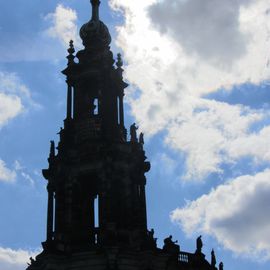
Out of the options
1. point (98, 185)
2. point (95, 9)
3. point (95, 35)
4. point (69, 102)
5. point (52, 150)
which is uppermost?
point (95, 9)

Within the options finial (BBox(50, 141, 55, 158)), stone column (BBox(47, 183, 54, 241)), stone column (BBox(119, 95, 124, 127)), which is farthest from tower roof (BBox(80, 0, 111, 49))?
stone column (BBox(47, 183, 54, 241))

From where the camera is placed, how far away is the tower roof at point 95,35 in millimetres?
51969

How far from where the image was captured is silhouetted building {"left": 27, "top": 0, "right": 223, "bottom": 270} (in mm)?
43812

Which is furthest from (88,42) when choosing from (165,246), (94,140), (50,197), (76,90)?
(165,246)

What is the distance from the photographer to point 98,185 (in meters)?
47.0

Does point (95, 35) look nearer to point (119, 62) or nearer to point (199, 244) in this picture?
point (119, 62)

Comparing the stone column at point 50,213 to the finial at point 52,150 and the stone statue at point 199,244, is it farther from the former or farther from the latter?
the stone statue at point 199,244

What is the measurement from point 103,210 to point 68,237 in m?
2.56

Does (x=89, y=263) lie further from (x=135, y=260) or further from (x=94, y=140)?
(x=94, y=140)

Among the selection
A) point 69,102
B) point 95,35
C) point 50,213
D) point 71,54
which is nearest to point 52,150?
point 69,102

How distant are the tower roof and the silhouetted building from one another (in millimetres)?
67

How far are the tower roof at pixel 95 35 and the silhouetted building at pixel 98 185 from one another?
7 centimetres

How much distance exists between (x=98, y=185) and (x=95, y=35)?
1090cm

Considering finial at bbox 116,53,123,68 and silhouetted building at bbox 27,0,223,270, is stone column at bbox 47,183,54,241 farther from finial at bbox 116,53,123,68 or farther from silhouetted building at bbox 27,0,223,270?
finial at bbox 116,53,123,68
